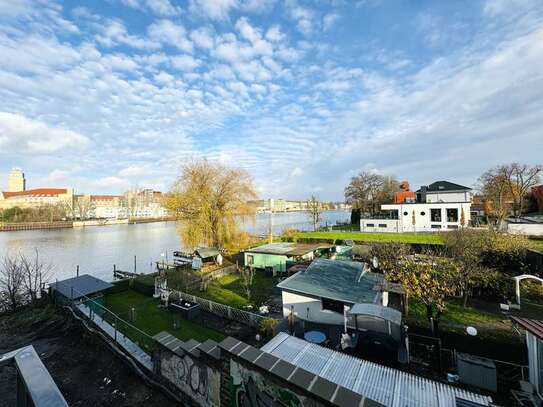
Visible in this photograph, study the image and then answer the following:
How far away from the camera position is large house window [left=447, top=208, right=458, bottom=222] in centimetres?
3728

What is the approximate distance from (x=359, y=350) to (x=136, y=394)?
24.4ft

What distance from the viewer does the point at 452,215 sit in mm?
37719

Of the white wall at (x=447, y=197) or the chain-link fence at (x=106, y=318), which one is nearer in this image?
the chain-link fence at (x=106, y=318)

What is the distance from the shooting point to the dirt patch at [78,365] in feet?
26.7

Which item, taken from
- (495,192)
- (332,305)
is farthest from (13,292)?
(495,192)

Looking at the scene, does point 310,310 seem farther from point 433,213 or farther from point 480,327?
point 433,213

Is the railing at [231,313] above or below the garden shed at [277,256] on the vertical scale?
below

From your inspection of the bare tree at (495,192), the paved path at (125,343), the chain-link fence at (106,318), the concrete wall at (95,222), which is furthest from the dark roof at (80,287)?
the concrete wall at (95,222)

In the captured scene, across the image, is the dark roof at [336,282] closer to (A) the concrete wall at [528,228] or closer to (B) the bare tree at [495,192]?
(A) the concrete wall at [528,228]

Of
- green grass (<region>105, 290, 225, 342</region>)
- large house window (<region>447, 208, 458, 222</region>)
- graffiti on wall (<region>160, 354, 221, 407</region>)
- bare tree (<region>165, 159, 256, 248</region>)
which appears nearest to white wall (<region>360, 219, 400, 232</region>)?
large house window (<region>447, 208, 458, 222</region>)

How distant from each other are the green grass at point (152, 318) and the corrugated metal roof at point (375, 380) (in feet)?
23.9

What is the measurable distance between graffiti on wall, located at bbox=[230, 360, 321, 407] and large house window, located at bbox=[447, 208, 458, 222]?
1645 inches

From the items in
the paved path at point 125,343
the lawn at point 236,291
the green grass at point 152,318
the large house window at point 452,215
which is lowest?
the green grass at point 152,318

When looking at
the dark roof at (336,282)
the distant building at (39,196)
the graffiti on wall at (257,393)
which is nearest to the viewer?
the graffiti on wall at (257,393)
